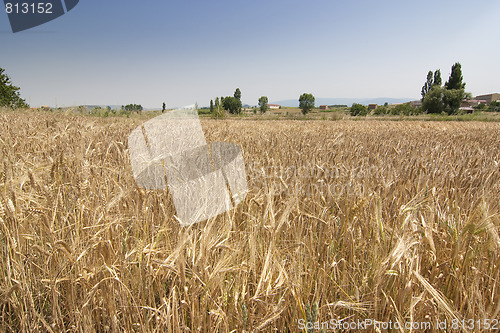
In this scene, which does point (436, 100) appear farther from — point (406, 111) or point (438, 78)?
point (438, 78)

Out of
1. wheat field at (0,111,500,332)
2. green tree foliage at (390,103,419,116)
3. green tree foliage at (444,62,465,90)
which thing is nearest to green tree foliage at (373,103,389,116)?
green tree foliage at (390,103,419,116)

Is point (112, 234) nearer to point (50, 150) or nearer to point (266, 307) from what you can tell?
point (266, 307)

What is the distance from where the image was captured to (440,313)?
86 cm

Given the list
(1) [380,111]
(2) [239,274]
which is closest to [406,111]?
(1) [380,111]

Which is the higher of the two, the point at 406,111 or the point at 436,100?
the point at 436,100

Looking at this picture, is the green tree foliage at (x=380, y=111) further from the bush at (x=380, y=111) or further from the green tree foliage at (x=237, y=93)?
the green tree foliage at (x=237, y=93)

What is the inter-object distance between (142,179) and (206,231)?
1.31 metres

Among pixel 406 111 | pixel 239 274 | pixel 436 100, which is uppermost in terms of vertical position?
pixel 436 100

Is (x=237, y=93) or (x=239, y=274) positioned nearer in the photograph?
(x=239, y=274)

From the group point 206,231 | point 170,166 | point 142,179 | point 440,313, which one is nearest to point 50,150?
point 142,179

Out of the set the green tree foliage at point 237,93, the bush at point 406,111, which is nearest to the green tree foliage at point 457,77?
the bush at point 406,111

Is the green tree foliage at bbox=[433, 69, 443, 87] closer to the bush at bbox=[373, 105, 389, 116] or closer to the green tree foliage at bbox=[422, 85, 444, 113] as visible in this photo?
the bush at bbox=[373, 105, 389, 116]

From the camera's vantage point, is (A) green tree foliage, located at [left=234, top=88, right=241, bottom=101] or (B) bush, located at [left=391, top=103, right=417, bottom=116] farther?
(A) green tree foliage, located at [left=234, top=88, right=241, bottom=101]

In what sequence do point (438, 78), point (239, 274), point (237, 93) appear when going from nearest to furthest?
1. point (239, 274)
2. point (438, 78)
3. point (237, 93)
